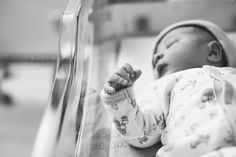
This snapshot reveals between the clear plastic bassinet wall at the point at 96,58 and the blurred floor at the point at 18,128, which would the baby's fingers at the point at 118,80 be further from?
the blurred floor at the point at 18,128

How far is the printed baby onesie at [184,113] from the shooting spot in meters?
0.75

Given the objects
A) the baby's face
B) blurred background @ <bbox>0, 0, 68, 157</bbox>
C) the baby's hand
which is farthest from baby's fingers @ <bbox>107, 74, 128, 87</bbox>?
blurred background @ <bbox>0, 0, 68, 157</bbox>

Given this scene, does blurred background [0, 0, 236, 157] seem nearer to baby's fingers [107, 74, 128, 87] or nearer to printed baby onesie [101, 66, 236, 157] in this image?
printed baby onesie [101, 66, 236, 157]

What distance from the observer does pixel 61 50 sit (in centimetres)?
96

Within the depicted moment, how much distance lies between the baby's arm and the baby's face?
16cm

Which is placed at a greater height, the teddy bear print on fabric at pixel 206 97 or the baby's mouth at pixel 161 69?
the teddy bear print on fabric at pixel 206 97

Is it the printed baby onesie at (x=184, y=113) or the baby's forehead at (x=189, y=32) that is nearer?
the printed baby onesie at (x=184, y=113)

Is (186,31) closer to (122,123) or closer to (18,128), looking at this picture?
(122,123)

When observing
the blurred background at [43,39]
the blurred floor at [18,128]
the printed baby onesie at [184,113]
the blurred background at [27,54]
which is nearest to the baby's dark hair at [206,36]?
the printed baby onesie at [184,113]

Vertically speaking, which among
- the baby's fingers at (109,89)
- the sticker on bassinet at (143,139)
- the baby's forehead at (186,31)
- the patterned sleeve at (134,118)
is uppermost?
the baby's forehead at (186,31)

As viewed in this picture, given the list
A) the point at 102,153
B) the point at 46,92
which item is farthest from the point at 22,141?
the point at 102,153

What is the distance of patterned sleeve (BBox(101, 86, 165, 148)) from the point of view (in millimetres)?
837

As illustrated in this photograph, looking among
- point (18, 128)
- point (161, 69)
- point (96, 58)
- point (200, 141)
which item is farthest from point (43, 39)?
point (200, 141)

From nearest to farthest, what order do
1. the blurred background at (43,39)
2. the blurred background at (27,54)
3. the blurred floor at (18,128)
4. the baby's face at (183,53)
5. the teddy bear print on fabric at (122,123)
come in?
the teddy bear print on fabric at (122,123) → the baby's face at (183,53) → the blurred background at (43,39) → the blurred floor at (18,128) → the blurred background at (27,54)
